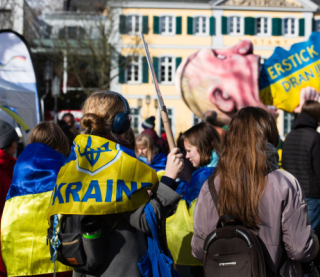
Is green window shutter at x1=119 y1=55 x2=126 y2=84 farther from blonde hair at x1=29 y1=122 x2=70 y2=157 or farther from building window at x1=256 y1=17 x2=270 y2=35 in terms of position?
blonde hair at x1=29 y1=122 x2=70 y2=157

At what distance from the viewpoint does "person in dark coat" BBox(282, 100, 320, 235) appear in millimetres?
4605

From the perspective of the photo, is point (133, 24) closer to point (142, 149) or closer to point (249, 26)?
point (249, 26)

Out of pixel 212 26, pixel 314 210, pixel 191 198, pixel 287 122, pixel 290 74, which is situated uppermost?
pixel 212 26

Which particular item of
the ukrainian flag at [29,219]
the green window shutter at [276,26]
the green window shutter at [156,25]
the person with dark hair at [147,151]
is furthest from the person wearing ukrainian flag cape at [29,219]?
the green window shutter at [276,26]

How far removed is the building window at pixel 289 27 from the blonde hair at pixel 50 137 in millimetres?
29556

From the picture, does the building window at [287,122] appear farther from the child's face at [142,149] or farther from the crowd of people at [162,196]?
the crowd of people at [162,196]

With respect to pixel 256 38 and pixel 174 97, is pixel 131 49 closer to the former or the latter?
pixel 174 97

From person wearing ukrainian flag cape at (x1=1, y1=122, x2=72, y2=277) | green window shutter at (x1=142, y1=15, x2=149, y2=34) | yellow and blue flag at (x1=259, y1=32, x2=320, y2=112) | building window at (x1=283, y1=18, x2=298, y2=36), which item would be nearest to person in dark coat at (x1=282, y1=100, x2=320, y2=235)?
person wearing ukrainian flag cape at (x1=1, y1=122, x2=72, y2=277)

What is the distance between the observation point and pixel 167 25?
99.6 feet

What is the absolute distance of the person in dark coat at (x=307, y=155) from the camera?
461 centimetres

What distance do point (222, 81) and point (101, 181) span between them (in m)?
6.91

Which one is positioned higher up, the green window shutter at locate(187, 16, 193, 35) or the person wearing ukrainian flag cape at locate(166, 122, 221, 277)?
the green window shutter at locate(187, 16, 193, 35)

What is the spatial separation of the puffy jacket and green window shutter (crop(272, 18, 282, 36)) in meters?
27.1

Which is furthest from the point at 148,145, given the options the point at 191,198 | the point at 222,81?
the point at 222,81
